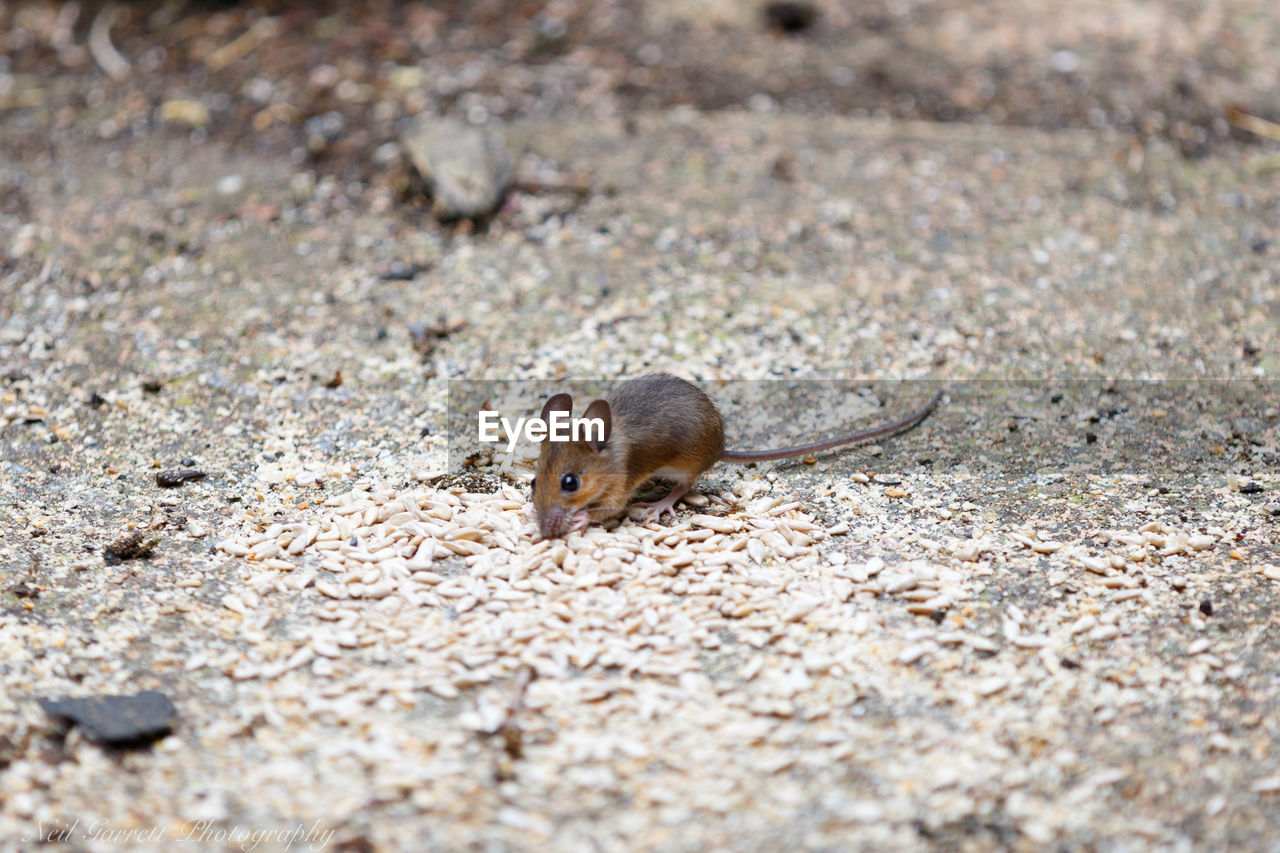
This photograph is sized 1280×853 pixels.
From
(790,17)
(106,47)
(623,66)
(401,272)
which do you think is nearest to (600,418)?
(401,272)

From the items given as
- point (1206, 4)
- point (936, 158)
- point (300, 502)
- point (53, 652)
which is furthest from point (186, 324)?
point (1206, 4)

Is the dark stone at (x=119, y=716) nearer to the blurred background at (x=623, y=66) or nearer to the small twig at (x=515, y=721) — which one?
the small twig at (x=515, y=721)

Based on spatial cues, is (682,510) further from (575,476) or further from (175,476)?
(175,476)

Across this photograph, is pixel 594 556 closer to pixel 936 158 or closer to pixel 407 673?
pixel 407 673

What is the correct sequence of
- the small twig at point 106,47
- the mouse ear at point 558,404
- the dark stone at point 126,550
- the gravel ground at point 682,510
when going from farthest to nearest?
the small twig at point 106,47
the mouse ear at point 558,404
the dark stone at point 126,550
the gravel ground at point 682,510

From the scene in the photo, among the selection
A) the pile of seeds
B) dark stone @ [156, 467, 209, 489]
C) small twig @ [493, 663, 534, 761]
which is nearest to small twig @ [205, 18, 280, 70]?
dark stone @ [156, 467, 209, 489]

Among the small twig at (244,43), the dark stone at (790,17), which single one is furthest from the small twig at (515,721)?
the small twig at (244,43)

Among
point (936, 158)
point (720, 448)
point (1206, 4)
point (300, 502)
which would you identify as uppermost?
point (1206, 4)

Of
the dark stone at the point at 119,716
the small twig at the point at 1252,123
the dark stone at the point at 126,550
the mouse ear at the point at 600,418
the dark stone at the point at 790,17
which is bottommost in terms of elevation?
the dark stone at the point at 126,550
